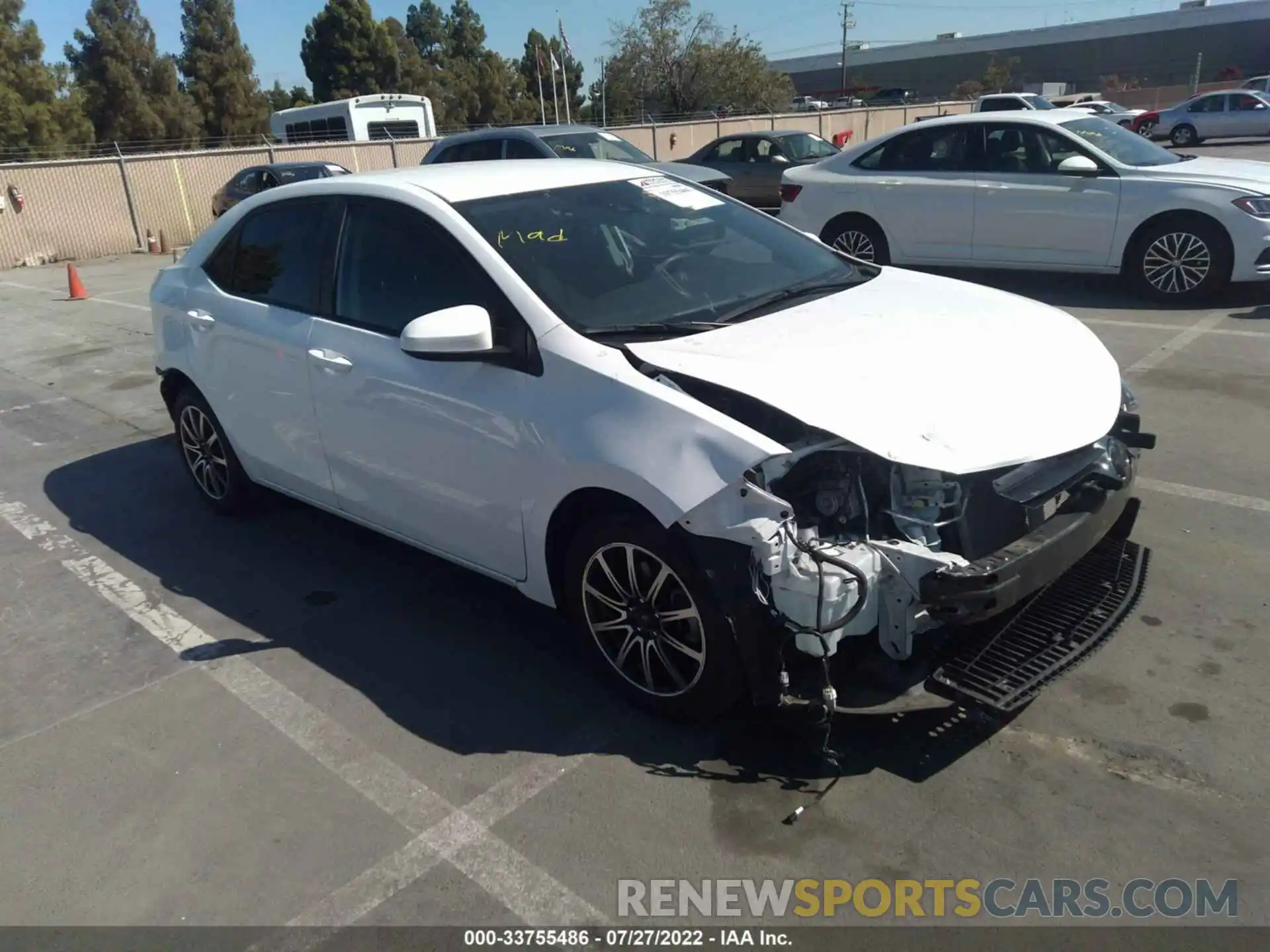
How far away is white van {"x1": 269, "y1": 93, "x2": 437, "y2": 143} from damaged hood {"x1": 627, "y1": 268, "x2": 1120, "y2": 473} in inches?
934

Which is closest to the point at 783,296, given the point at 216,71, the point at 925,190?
the point at 925,190

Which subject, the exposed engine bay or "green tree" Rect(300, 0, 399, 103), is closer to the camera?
the exposed engine bay

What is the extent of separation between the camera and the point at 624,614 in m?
3.36

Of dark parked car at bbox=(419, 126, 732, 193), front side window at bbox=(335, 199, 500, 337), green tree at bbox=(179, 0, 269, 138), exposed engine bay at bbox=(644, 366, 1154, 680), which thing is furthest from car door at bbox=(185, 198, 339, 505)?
green tree at bbox=(179, 0, 269, 138)

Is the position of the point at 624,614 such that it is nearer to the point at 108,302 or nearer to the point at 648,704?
the point at 648,704

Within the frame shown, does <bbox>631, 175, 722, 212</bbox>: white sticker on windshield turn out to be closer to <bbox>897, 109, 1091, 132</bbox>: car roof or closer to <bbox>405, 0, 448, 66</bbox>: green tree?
<bbox>897, 109, 1091, 132</bbox>: car roof

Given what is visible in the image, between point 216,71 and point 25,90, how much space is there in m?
14.2

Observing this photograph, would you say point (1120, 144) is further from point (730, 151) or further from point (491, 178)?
point (730, 151)

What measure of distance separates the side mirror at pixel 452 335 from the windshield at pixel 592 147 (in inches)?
391

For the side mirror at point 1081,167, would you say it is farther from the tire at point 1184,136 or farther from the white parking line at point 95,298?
the tire at point 1184,136

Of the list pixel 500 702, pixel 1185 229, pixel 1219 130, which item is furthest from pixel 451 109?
pixel 500 702

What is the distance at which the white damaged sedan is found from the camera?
2.93 m

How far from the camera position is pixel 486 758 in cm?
332

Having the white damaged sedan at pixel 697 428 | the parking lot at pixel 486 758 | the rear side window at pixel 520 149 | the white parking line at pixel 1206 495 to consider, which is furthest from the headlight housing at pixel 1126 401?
the rear side window at pixel 520 149
